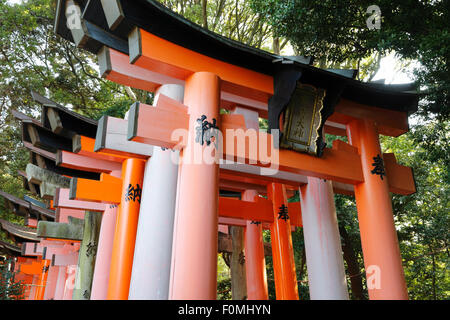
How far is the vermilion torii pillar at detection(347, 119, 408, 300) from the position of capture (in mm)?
4582

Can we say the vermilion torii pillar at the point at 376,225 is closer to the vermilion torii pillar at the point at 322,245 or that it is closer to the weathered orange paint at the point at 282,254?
the vermilion torii pillar at the point at 322,245

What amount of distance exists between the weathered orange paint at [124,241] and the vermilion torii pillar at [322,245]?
123 inches

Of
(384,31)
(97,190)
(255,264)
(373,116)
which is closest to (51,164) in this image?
(97,190)

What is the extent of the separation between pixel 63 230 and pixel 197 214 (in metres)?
6.67

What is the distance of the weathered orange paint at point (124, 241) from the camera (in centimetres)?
566

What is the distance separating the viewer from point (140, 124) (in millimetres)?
3490

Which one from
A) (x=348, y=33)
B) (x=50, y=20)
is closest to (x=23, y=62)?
(x=50, y=20)

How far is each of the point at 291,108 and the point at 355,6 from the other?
3.61 metres

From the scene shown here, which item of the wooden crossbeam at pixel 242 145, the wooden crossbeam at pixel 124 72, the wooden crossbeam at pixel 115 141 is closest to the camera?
the wooden crossbeam at pixel 242 145

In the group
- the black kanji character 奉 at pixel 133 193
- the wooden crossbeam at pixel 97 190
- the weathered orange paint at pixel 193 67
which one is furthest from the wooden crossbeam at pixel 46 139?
the weathered orange paint at pixel 193 67

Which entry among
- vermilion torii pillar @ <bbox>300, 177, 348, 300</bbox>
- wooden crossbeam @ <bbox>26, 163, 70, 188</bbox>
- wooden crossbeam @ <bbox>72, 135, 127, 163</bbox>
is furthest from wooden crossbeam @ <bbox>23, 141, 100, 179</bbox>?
vermilion torii pillar @ <bbox>300, 177, 348, 300</bbox>

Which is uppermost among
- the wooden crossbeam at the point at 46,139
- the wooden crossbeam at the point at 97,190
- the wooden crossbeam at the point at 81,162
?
the wooden crossbeam at the point at 46,139

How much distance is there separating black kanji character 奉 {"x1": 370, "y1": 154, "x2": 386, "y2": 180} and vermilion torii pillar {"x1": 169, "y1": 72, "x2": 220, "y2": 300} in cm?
274
